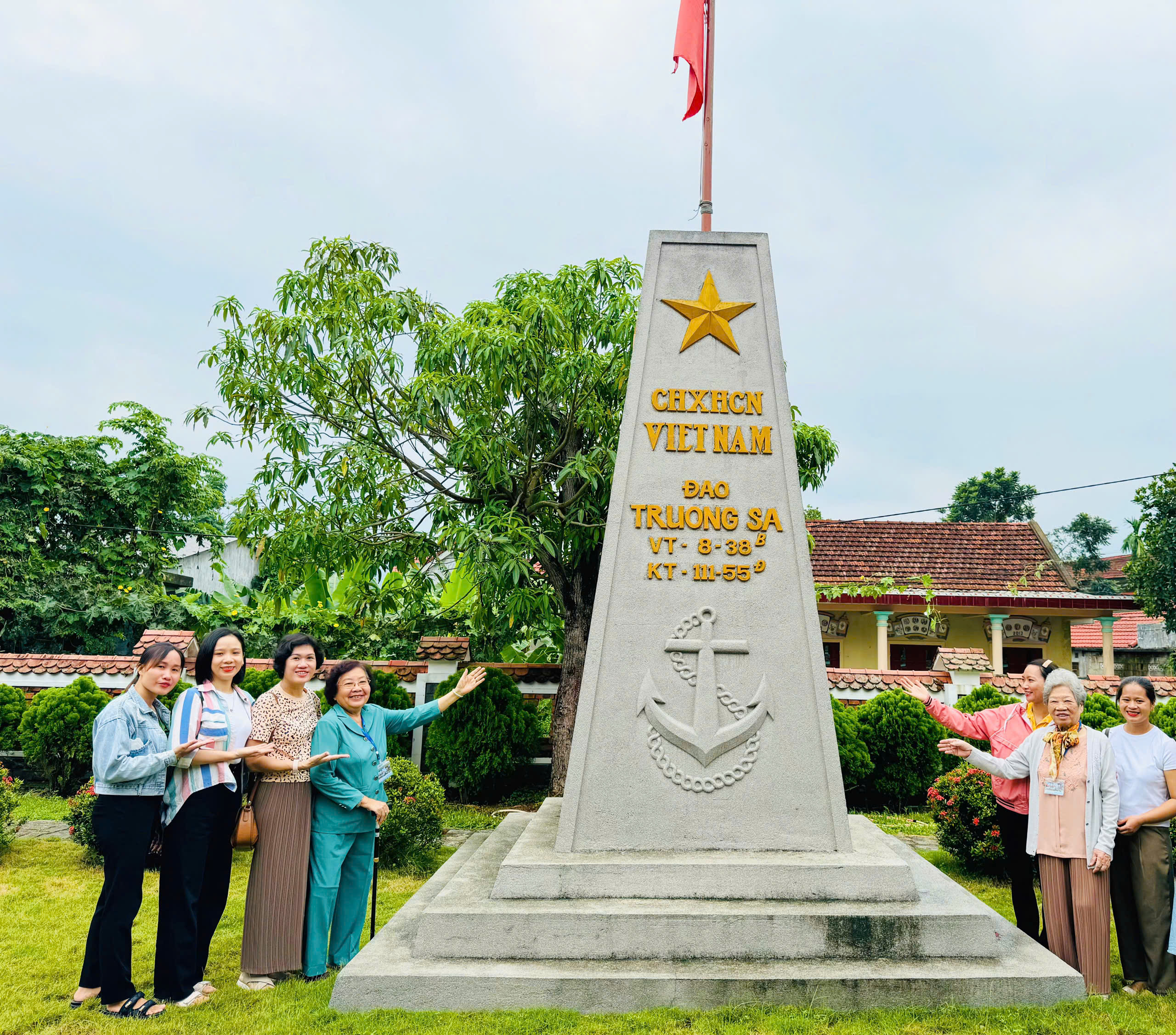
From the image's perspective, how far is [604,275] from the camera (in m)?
8.37

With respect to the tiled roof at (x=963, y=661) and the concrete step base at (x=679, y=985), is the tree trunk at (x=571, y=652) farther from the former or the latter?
the concrete step base at (x=679, y=985)

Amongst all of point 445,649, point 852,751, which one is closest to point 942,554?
point 852,751

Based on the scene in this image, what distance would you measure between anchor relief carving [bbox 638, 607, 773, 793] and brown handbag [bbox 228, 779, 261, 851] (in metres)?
1.88

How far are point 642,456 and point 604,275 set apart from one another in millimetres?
4100

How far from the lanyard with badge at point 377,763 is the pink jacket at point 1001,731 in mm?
2750

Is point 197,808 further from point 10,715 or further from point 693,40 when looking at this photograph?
point 10,715

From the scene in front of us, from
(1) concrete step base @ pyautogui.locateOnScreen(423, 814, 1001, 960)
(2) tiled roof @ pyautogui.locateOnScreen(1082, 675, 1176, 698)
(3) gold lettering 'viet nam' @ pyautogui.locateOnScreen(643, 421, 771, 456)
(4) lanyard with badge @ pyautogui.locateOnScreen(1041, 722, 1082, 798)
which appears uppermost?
(3) gold lettering 'viet nam' @ pyautogui.locateOnScreen(643, 421, 771, 456)

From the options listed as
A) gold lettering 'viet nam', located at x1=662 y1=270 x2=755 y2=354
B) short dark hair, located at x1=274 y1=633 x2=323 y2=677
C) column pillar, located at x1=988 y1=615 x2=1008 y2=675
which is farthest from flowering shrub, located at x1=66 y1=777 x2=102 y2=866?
column pillar, located at x1=988 y1=615 x2=1008 y2=675

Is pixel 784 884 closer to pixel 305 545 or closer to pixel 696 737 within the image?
pixel 696 737

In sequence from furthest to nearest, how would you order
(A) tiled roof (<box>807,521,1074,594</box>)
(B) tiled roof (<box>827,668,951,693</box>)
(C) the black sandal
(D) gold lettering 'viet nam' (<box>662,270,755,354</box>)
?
(A) tiled roof (<box>807,521,1074,594</box>)
(B) tiled roof (<box>827,668,951,693</box>)
(D) gold lettering 'viet nam' (<box>662,270,755,354</box>)
(C) the black sandal

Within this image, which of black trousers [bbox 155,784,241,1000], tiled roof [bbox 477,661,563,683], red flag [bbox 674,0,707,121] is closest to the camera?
black trousers [bbox 155,784,241,1000]

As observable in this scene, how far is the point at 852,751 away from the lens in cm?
885

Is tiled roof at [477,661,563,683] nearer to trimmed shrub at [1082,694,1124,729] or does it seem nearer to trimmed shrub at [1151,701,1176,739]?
trimmed shrub at [1082,694,1124,729]

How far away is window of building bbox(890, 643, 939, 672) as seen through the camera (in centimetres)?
1530
